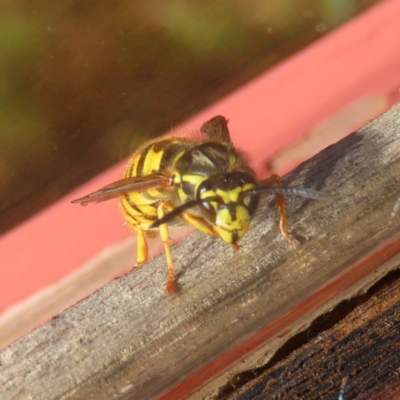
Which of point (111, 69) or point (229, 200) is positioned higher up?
point (111, 69)

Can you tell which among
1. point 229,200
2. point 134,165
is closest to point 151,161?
point 134,165

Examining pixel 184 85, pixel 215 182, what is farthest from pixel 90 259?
pixel 215 182

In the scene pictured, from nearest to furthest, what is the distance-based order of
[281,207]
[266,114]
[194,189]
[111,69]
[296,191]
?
1. [296,191]
2. [281,207]
3. [194,189]
4. [111,69]
5. [266,114]

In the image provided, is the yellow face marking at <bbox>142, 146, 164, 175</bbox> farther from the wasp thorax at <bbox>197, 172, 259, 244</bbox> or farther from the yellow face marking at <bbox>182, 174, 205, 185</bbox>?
the wasp thorax at <bbox>197, 172, 259, 244</bbox>

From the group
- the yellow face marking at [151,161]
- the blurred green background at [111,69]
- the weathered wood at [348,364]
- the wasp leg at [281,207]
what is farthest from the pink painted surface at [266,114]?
the weathered wood at [348,364]

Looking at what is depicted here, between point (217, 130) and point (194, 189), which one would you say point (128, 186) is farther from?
point (217, 130)

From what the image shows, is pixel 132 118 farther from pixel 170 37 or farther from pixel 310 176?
pixel 310 176
